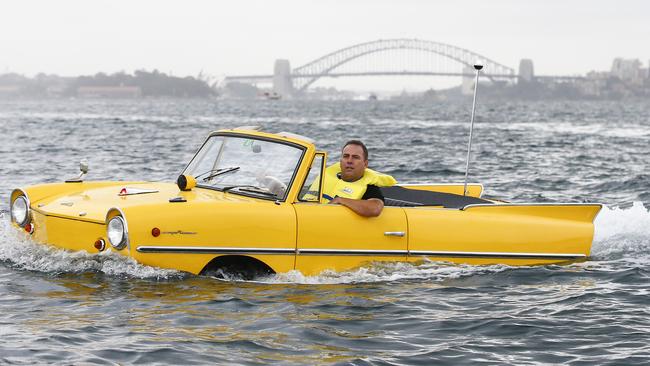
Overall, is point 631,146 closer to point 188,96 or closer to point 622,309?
point 622,309

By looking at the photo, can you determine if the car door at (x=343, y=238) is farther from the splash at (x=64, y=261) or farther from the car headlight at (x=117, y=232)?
the car headlight at (x=117, y=232)

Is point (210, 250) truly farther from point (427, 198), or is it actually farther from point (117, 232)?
point (427, 198)

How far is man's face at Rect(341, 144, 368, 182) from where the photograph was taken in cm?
888

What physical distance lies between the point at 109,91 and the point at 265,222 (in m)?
177

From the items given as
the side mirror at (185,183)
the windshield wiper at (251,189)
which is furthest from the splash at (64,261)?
the windshield wiper at (251,189)

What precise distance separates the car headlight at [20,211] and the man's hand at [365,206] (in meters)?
2.80

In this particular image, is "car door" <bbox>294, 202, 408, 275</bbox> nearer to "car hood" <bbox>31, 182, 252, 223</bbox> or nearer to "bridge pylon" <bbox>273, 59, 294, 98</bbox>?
"car hood" <bbox>31, 182, 252, 223</bbox>

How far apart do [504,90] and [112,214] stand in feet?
548

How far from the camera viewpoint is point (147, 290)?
787cm

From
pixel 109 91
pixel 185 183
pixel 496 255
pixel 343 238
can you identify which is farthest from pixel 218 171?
pixel 109 91

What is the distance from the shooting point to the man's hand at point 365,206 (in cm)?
844

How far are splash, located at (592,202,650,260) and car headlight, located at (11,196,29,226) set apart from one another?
5.86 m

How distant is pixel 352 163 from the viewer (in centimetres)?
888

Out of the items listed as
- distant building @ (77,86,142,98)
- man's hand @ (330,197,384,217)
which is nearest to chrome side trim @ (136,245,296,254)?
man's hand @ (330,197,384,217)
